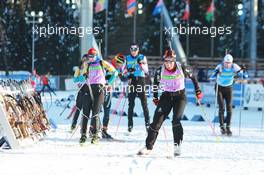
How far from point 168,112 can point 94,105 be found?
174 cm

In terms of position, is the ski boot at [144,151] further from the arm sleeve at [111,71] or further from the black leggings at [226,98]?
the black leggings at [226,98]

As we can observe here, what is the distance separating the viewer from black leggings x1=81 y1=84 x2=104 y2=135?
10023 millimetres

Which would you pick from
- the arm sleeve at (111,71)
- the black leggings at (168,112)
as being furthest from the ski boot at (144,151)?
the arm sleeve at (111,71)

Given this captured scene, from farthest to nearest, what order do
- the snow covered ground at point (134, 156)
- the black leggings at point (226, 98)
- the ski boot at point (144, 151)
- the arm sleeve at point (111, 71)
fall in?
the black leggings at point (226, 98) → the arm sleeve at point (111, 71) → the ski boot at point (144, 151) → the snow covered ground at point (134, 156)

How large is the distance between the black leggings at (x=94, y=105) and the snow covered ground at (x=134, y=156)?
37cm

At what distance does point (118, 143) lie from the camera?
34.5 feet

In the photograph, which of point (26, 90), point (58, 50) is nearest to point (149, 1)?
point (58, 50)

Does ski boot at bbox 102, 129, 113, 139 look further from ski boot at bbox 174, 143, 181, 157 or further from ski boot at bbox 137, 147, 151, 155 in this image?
ski boot at bbox 174, 143, 181, 157

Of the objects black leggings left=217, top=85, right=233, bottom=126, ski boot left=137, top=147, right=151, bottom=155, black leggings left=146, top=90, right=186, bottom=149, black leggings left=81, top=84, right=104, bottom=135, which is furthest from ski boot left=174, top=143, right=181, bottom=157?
black leggings left=217, top=85, right=233, bottom=126

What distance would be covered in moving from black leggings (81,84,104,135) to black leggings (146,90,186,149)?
5.01 ft

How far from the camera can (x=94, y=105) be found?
33.0 ft

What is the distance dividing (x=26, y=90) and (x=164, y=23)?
40.8m

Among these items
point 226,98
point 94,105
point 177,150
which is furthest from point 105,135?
point 226,98

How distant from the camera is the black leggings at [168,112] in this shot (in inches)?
346
